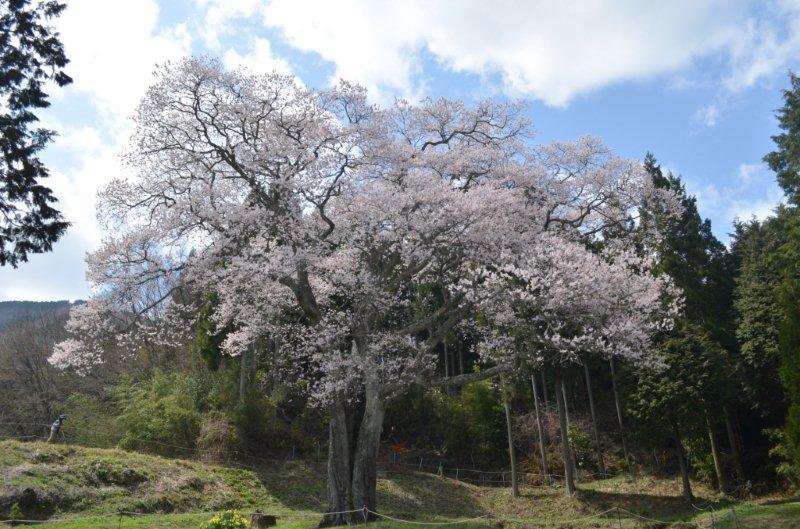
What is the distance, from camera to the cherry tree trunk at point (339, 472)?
12.5m

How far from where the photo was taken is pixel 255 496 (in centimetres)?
1884

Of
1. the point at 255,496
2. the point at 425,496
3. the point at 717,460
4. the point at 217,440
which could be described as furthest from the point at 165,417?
the point at 717,460

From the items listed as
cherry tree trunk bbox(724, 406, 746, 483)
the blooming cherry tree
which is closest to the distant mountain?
the blooming cherry tree

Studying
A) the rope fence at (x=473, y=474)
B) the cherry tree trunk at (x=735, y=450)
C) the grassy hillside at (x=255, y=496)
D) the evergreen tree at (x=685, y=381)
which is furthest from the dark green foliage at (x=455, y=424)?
the cherry tree trunk at (x=735, y=450)

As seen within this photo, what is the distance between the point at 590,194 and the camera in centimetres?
1628

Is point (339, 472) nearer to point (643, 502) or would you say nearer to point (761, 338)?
point (643, 502)

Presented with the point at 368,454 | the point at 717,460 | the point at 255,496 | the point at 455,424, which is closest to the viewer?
the point at 368,454

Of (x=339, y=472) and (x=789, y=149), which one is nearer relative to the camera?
(x=339, y=472)

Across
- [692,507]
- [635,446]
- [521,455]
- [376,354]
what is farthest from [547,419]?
[376,354]

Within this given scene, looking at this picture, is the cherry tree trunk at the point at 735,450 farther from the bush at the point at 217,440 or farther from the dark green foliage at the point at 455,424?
the bush at the point at 217,440

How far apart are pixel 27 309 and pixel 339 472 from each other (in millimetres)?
45966

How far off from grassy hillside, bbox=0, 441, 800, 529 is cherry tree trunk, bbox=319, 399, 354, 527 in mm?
1386

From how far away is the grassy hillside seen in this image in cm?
1314

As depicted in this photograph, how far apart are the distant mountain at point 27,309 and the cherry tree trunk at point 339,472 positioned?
3425 cm
